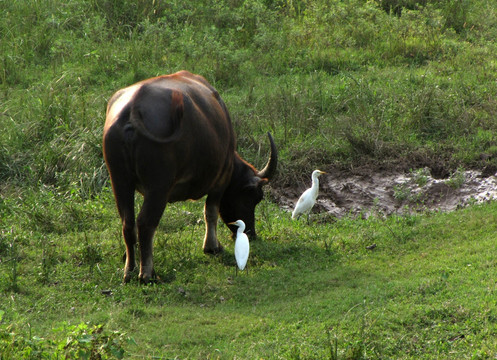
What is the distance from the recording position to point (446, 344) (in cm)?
562

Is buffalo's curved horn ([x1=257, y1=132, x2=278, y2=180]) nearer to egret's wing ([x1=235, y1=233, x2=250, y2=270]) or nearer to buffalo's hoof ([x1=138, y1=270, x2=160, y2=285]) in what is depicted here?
egret's wing ([x1=235, y1=233, x2=250, y2=270])

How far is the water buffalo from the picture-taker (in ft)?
21.6

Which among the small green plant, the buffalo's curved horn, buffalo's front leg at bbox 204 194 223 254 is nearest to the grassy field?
the small green plant

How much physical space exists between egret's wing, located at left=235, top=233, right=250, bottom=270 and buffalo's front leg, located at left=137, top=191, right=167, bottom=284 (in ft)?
2.63

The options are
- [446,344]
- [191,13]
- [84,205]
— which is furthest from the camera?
[191,13]

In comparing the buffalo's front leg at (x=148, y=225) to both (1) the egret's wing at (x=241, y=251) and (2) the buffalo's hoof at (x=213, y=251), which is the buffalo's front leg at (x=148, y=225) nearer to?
(1) the egret's wing at (x=241, y=251)

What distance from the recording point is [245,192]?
8.30 meters

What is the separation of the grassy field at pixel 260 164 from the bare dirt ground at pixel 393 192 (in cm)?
22

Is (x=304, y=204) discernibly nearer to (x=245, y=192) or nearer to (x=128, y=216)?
(x=245, y=192)

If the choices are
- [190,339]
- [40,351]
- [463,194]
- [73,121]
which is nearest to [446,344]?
[190,339]

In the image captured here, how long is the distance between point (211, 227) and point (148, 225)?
1277 mm

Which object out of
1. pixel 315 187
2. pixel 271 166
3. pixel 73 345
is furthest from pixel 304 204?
pixel 73 345

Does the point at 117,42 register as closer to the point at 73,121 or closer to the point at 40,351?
the point at 73,121

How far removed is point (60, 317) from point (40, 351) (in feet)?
4.73
